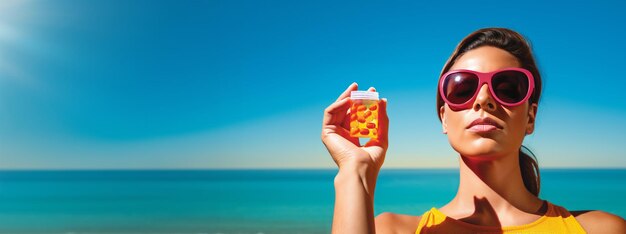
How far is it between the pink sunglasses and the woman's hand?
1.00 ft

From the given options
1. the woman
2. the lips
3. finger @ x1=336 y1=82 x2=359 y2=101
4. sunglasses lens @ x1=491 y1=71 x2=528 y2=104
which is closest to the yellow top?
the woman

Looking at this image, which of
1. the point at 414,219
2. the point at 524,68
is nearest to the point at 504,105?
the point at 524,68

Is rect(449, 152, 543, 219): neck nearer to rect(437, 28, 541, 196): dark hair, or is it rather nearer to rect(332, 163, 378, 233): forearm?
rect(437, 28, 541, 196): dark hair

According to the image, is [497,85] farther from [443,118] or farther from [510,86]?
[443,118]

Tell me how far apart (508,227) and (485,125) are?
420 mm

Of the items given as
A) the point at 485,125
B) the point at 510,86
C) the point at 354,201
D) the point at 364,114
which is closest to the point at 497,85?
the point at 510,86

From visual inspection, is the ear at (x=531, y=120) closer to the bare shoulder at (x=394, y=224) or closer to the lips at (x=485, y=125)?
the lips at (x=485, y=125)

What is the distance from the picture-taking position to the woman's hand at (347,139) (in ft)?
7.01

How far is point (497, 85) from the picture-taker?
2.21 meters

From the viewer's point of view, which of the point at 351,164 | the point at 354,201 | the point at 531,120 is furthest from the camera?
the point at 531,120

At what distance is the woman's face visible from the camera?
217 cm

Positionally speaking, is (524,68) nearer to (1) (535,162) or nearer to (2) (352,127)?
(1) (535,162)

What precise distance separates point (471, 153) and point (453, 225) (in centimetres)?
30

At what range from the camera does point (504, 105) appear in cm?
220
